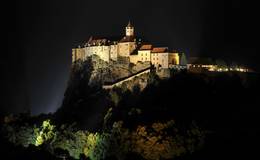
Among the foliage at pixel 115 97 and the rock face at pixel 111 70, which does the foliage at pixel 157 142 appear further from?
the rock face at pixel 111 70

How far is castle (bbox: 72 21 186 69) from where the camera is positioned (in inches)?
4326

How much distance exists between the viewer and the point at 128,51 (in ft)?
375

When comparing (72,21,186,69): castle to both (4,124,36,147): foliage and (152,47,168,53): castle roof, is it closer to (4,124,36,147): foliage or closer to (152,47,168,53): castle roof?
(152,47,168,53): castle roof

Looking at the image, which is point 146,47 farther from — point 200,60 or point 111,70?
point 200,60

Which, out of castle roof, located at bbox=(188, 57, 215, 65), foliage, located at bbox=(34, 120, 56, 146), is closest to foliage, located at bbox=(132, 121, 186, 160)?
foliage, located at bbox=(34, 120, 56, 146)

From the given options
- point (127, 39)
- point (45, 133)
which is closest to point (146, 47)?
point (127, 39)

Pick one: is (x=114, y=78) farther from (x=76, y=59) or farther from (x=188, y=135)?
(x=188, y=135)

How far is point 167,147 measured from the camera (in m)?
90.1

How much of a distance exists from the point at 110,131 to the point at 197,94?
54.2ft

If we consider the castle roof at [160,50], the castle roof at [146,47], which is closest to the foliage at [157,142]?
the castle roof at [160,50]

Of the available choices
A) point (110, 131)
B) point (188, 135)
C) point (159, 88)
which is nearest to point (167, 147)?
point (188, 135)

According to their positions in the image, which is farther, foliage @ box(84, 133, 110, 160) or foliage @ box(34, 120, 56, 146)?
foliage @ box(34, 120, 56, 146)

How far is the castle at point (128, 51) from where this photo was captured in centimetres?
10988

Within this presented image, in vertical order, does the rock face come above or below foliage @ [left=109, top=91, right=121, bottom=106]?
above
